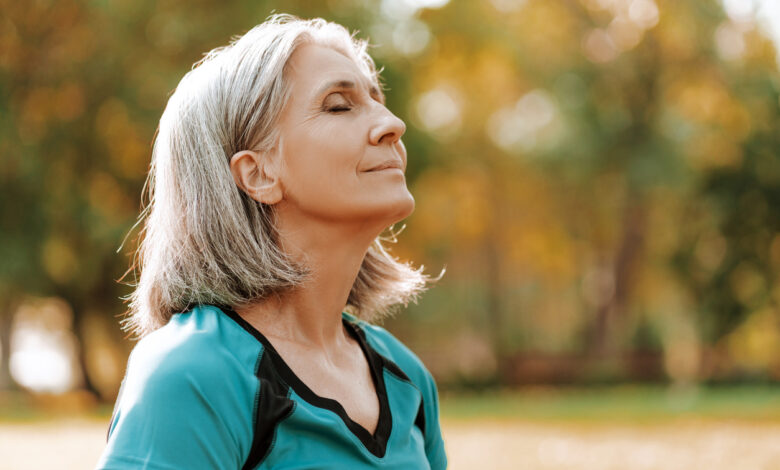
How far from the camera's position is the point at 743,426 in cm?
1127

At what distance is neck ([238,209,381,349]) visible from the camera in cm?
192

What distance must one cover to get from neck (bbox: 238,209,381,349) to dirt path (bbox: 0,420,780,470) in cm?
643

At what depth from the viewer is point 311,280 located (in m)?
1.95

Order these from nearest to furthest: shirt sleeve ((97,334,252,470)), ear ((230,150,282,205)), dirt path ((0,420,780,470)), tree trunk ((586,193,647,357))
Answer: shirt sleeve ((97,334,252,470)) → ear ((230,150,282,205)) → dirt path ((0,420,780,470)) → tree trunk ((586,193,647,357))

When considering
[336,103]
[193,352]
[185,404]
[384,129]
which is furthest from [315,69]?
[185,404]

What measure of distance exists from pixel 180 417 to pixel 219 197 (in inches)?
21.5

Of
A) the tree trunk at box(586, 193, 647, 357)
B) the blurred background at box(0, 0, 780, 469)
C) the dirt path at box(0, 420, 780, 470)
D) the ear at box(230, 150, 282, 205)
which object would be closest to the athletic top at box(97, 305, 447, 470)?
the ear at box(230, 150, 282, 205)

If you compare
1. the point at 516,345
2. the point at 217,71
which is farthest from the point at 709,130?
the point at 217,71

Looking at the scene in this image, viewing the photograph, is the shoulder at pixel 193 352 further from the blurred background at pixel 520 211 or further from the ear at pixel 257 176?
the blurred background at pixel 520 211

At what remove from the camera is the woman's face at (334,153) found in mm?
1867

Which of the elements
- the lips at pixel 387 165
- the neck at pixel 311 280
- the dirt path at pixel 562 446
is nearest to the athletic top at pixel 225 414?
the neck at pixel 311 280

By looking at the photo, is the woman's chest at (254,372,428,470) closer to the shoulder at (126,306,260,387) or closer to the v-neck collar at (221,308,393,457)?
the v-neck collar at (221,308,393,457)

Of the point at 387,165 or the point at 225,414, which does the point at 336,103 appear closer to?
the point at 387,165

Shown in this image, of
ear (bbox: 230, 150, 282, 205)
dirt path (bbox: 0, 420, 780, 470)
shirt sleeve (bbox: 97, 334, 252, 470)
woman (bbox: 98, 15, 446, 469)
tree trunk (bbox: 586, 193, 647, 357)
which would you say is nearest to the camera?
shirt sleeve (bbox: 97, 334, 252, 470)
